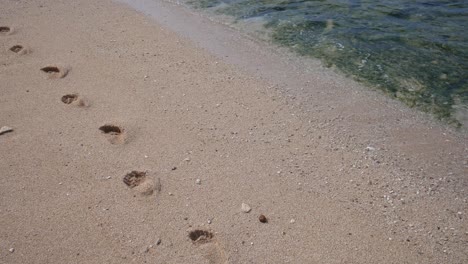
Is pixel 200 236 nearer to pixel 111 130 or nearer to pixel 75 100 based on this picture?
pixel 111 130

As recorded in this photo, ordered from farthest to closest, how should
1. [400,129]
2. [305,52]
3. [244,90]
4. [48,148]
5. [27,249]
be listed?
[305,52], [244,90], [400,129], [48,148], [27,249]

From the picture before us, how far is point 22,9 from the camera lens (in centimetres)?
787

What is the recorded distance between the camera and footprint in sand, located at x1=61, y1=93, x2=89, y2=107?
16.6 feet

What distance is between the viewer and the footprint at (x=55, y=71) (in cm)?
564

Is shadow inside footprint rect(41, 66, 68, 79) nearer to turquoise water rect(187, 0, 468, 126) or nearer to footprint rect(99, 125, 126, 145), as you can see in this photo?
footprint rect(99, 125, 126, 145)

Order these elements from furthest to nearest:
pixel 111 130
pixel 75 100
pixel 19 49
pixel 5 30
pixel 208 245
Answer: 1. pixel 5 30
2. pixel 19 49
3. pixel 75 100
4. pixel 111 130
5. pixel 208 245

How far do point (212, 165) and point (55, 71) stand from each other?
312 cm

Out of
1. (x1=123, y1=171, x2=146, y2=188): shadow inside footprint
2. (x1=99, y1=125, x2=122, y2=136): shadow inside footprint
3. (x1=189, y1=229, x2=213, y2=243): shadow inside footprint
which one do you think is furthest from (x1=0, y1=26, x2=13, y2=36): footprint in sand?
(x1=189, y1=229, x2=213, y2=243): shadow inside footprint

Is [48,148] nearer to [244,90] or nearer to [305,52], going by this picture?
[244,90]

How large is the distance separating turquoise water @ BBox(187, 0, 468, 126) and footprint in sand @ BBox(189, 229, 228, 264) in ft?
11.9

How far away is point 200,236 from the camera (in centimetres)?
346

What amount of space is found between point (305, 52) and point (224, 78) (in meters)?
1.78

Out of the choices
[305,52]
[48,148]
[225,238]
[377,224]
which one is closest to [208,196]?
[225,238]

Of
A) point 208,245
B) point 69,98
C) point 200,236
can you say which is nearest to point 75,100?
point 69,98
